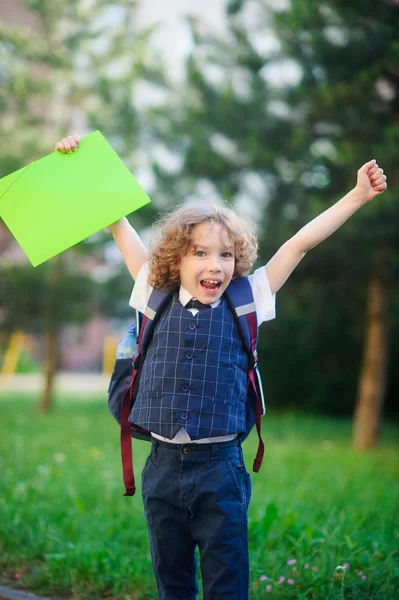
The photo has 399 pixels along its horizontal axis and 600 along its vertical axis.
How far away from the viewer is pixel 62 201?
242 cm

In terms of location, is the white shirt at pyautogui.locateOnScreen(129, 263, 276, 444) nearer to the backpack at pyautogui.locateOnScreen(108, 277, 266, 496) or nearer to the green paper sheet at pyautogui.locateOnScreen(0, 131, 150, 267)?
the backpack at pyautogui.locateOnScreen(108, 277, 266, 496)

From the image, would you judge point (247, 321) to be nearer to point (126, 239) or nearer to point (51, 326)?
point (126, 239)

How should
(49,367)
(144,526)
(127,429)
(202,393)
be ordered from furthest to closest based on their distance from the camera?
(49,367)
(144,526)
(127,429)
(202,393)

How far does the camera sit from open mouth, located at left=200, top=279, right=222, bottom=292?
223 centimetres

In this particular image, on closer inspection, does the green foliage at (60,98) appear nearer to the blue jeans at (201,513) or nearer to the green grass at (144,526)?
the green grass at (144,526)

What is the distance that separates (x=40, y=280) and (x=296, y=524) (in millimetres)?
7984

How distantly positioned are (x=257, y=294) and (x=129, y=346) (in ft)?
1.68

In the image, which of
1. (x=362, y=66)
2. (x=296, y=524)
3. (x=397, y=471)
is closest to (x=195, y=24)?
(x=362, y=66)

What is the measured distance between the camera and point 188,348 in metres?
2.18

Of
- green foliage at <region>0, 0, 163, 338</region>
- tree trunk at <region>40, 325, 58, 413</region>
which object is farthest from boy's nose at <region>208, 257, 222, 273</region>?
tree trunk at <region>40, 325, 58, 413</region>

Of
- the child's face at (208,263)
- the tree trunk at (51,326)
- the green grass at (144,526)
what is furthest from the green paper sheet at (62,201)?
the tree trunk at (51,326)

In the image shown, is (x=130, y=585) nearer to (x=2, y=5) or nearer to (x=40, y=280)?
(x=40, y=280)

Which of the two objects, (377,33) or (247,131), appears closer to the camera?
(377,33)

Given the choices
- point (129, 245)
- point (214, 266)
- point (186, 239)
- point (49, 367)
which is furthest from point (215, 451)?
point (49, 367)
